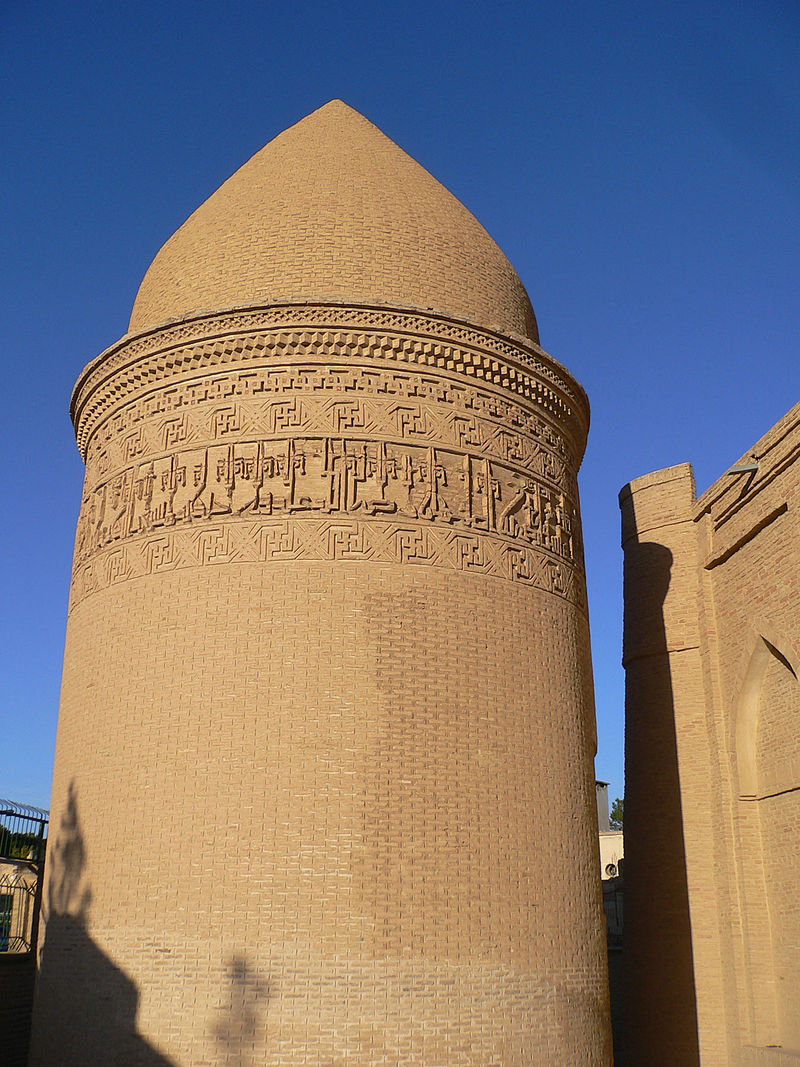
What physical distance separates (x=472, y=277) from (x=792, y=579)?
411cm

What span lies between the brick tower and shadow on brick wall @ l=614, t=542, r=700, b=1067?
5.86ft

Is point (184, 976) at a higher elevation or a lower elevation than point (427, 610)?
lower

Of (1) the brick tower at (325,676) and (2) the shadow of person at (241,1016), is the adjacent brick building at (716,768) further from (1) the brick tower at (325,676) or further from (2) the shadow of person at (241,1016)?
(2) the shadow of person at (241,1016)

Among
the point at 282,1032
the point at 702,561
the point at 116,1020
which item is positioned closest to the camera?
the point at 282,1032

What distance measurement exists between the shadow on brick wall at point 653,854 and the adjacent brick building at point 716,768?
0.02m

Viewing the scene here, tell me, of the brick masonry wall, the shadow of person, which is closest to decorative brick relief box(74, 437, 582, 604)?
the brick masonry wall

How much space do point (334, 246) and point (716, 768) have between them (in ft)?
20.4

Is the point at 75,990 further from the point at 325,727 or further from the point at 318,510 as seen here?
the point at 318,510

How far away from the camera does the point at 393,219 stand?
32.4ft

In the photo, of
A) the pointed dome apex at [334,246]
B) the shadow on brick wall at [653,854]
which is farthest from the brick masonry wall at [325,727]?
the shadow on brick wall at [653,854]

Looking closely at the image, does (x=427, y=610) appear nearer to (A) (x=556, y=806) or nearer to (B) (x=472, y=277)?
(A) (x=556, y=806)

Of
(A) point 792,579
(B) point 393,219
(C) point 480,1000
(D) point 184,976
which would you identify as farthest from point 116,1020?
(B) point 393,219

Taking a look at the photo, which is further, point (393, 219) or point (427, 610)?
point (393, 219)

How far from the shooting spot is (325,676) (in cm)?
778
